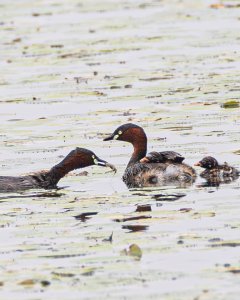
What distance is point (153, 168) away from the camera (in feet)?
54.1

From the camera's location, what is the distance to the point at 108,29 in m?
31.8

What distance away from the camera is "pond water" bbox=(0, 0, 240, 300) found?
11188 millimetres

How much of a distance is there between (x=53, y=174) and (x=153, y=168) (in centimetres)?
126

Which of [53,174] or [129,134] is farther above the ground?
[129,134]

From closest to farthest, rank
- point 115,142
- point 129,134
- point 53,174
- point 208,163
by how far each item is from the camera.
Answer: point 208,163 → point 53,174 → point 129,134 → point 115,142

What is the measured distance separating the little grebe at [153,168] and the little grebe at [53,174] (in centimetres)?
34

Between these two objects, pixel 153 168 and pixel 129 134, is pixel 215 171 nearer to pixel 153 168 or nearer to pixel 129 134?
pixel 153 168

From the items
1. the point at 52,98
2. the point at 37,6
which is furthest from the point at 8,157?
the point at 37,6

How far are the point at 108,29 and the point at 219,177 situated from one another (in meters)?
16.2

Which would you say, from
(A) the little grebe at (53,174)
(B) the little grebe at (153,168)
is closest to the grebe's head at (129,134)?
(B) the little grebe at (153,168)

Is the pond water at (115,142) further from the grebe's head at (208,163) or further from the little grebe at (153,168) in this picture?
the grebe's head at (208,163)

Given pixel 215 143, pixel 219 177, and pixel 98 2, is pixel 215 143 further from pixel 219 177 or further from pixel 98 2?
pixel 98 2

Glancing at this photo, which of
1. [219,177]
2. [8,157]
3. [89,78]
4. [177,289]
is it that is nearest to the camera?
[177,289]

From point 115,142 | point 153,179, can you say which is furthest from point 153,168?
point 115,142
